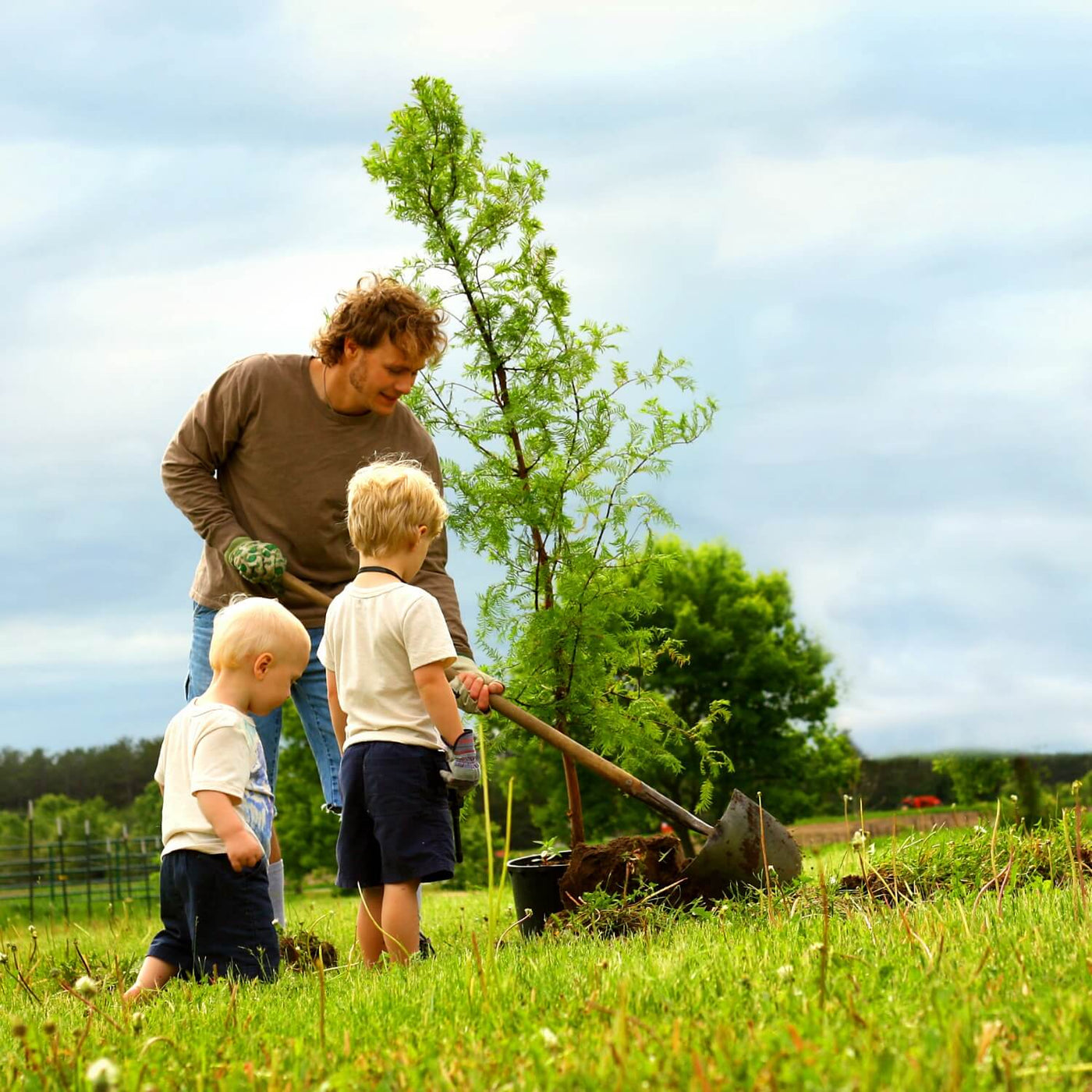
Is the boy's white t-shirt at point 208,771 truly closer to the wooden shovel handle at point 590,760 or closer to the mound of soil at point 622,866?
the wooden shovel handle at point 590,760

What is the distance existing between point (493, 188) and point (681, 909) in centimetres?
368

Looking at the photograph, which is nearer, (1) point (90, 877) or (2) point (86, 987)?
(2) point (86, 987)

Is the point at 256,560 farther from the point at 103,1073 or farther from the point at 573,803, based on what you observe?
the point at 103,1073

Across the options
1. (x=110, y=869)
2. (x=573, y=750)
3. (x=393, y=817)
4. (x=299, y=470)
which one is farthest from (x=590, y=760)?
(x=110, y=869)

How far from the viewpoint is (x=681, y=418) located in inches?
236

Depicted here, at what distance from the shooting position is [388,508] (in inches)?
170

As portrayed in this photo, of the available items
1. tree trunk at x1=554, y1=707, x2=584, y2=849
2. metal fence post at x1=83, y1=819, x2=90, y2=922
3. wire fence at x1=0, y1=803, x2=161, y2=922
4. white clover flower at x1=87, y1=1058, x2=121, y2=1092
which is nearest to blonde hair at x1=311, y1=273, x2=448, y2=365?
tree trunk at x1=554, y1=707, x2=584, y2=849

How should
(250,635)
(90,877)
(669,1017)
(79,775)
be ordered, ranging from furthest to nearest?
(79,775), (90,877), (250,635), (669,1017)

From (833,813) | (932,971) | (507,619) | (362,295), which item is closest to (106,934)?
(507,619)

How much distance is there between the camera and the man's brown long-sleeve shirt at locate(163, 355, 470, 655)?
16.8ft

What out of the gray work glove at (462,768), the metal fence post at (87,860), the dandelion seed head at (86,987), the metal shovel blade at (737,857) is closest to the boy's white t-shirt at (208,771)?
the gray work glove at (462,768)

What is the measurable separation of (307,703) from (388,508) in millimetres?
1266

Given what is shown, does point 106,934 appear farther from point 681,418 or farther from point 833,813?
point 833,813

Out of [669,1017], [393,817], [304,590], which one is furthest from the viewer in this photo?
[304,590]
